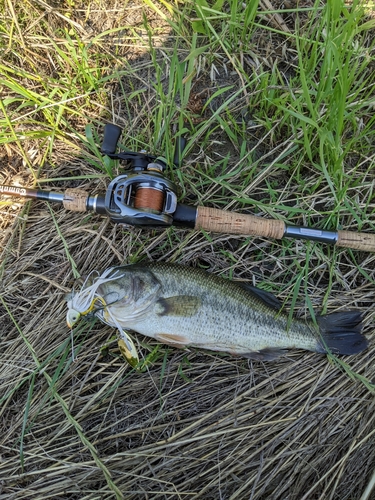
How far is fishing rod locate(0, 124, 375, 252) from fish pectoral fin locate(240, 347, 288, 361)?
793 millimetres

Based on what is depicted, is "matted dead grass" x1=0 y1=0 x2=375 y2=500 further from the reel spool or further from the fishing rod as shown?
the reel spool

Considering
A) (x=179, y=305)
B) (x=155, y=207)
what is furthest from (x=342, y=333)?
(x=155, y=207)

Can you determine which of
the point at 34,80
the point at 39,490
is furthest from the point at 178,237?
the point at 39,490

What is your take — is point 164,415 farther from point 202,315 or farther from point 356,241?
point 356,241

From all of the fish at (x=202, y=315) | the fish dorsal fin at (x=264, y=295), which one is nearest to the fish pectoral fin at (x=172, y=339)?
the fish at (x=202, y=315)

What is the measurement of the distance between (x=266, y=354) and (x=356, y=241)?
39.1 inches

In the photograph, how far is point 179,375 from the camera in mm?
2783

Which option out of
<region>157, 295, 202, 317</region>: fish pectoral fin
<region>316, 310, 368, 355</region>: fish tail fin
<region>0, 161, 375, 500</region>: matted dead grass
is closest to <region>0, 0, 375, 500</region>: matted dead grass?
<region>0, 161, 375, 500</region>: matted dead grass

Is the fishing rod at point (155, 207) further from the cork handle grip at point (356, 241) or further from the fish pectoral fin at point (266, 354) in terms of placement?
the fish pectoral fin at point (266, 354)

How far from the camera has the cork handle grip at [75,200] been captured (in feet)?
8.50

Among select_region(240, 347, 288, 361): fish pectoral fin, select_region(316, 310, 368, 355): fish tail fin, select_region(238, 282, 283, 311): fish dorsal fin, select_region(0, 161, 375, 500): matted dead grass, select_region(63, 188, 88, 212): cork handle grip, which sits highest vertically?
select_region(63, 188, 88, 212): cork handle grip

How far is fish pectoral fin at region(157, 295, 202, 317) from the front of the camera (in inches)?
101

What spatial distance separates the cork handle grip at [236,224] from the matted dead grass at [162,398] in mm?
260

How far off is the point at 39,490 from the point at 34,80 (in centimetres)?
301
